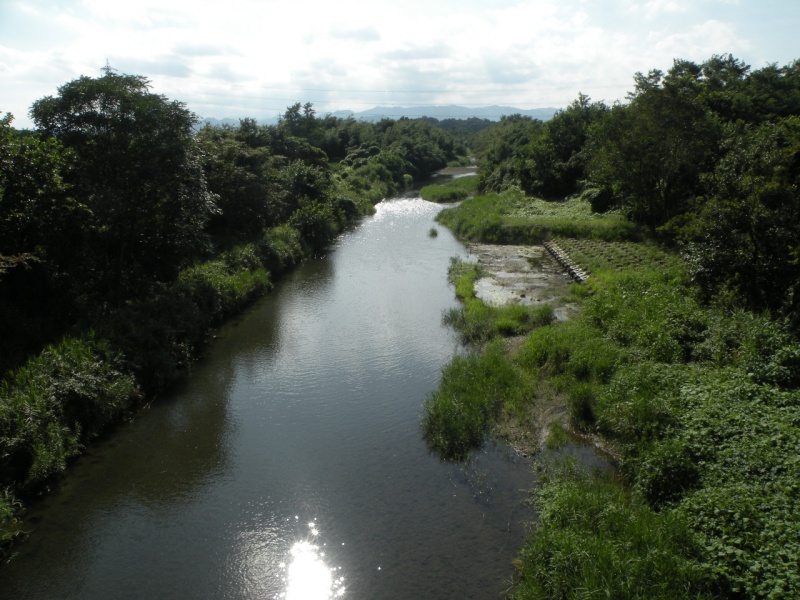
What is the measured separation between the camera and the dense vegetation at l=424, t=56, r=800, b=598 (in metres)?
7.59

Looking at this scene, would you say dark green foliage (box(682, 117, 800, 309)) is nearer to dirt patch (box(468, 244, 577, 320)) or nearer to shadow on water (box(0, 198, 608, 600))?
dirt patch (box(468, 244, 577, 320))

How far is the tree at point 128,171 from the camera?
715 inches

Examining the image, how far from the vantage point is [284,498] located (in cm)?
1098

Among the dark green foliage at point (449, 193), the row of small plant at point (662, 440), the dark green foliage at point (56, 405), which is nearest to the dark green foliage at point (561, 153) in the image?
the dark green foliage at point (449, 193)

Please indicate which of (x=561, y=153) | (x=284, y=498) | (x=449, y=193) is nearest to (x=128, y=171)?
(x=284, y=498)

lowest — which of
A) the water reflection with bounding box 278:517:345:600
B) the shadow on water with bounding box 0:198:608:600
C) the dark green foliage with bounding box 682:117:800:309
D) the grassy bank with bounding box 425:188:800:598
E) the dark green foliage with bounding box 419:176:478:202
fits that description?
the water reflection with bounding box 278:517:345:600

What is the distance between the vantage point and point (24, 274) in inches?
615

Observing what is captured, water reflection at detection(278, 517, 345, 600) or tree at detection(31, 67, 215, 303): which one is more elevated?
tree at detection(31, 67, 215, 303)

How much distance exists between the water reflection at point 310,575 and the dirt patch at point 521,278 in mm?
13226

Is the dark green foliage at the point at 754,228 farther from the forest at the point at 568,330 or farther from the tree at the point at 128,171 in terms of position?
the tree at the point at 128,171

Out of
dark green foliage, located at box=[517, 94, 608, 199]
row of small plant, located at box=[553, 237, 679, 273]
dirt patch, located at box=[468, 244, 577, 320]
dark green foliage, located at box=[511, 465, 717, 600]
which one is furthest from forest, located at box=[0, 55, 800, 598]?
dark green foliage, located at box=[517, 94, 608, 199]

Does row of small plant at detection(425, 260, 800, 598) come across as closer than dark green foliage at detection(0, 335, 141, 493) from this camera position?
Yes

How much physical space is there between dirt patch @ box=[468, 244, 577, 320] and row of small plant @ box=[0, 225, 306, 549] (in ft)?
37.6

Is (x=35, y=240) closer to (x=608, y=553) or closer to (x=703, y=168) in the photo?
(x=608, y=553)
